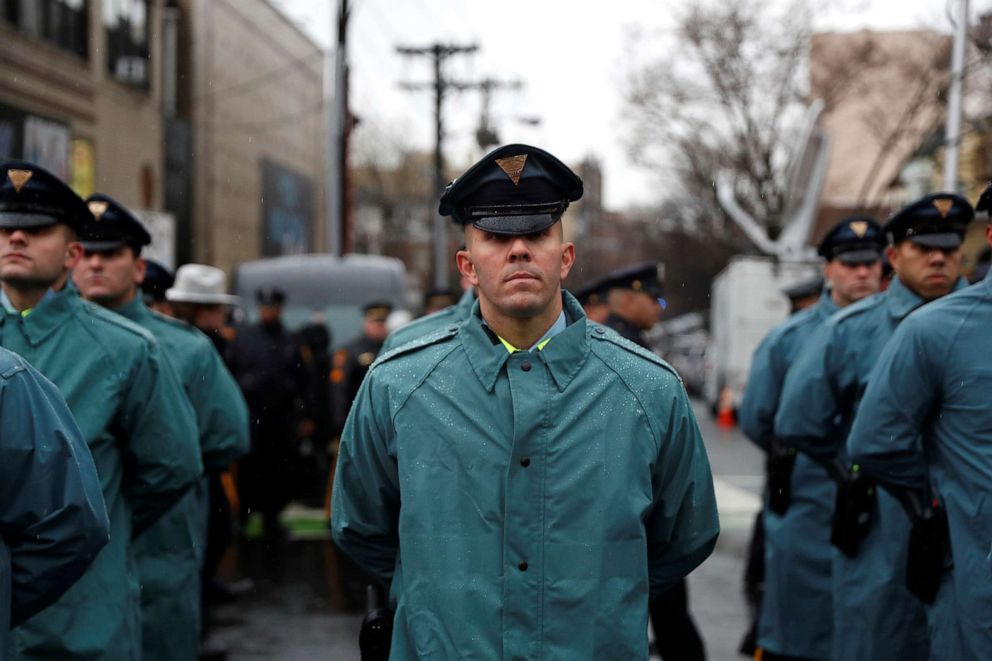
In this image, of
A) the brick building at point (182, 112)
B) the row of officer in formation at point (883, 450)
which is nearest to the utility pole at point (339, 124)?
the brick building at point (182, 112)

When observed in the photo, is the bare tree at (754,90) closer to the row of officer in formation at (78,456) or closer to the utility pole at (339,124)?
the utility pole at (339,124)

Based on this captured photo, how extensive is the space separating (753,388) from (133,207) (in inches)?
898

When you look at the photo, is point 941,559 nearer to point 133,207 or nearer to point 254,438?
point 254,438

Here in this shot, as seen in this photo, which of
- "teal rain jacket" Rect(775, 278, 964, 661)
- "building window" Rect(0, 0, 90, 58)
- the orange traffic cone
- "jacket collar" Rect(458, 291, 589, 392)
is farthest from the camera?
the orange traffic cone

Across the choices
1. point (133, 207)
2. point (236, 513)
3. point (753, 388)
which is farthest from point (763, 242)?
point (753, 388)

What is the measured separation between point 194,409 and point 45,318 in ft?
4.95

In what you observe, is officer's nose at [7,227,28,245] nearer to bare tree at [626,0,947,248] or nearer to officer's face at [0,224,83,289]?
officer's face at [0,224,83,289]

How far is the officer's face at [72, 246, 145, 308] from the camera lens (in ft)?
18.6

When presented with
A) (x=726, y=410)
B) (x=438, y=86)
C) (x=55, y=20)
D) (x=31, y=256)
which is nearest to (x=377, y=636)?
(x=31, y=256)

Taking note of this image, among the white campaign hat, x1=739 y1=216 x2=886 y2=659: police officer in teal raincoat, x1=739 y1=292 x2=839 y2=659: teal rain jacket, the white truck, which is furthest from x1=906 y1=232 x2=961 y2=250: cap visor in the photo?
the white truck

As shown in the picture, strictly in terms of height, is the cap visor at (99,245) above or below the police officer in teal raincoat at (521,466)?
above

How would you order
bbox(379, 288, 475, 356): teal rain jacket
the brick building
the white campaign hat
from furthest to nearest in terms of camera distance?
the brick building
the white campaign hat
bbox(379, 288, 475, 356): teal rain jacket

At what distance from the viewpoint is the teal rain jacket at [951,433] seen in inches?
155

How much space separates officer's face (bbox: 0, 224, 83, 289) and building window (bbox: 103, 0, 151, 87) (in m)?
23.5
